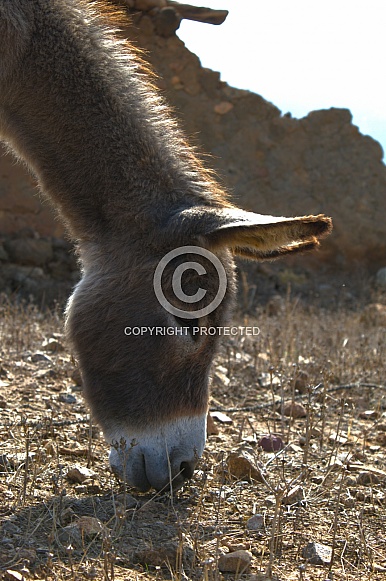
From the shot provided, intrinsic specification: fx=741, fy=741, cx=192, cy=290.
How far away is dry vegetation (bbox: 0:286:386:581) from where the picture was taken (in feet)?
9.10

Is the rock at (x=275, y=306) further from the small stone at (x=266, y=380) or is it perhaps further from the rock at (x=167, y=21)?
the rock at (x=167, y=21)

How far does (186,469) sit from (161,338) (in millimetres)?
588

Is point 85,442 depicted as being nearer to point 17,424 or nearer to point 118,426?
point 17,424

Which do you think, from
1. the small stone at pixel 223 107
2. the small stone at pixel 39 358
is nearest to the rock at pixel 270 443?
the small stone at pixel 39 358

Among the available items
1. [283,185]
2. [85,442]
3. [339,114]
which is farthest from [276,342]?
[339,114]

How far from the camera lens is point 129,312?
127 inches

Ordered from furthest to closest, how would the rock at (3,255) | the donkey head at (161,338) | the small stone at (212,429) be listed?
the rock at (3,255) → the small stone at (212,429) → the donkey head at (161,338)

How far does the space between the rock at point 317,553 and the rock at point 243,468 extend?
698 mm

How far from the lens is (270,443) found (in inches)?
163

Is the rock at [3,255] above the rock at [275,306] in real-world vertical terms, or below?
above

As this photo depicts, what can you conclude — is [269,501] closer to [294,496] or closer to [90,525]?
[294,496]

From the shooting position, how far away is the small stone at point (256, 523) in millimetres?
3160

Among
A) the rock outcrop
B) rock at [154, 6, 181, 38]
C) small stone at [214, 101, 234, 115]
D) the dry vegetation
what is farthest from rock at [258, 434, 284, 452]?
small stone at [214, 101, 234, 115]

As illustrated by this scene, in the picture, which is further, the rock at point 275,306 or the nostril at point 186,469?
the rock at point 275,306
